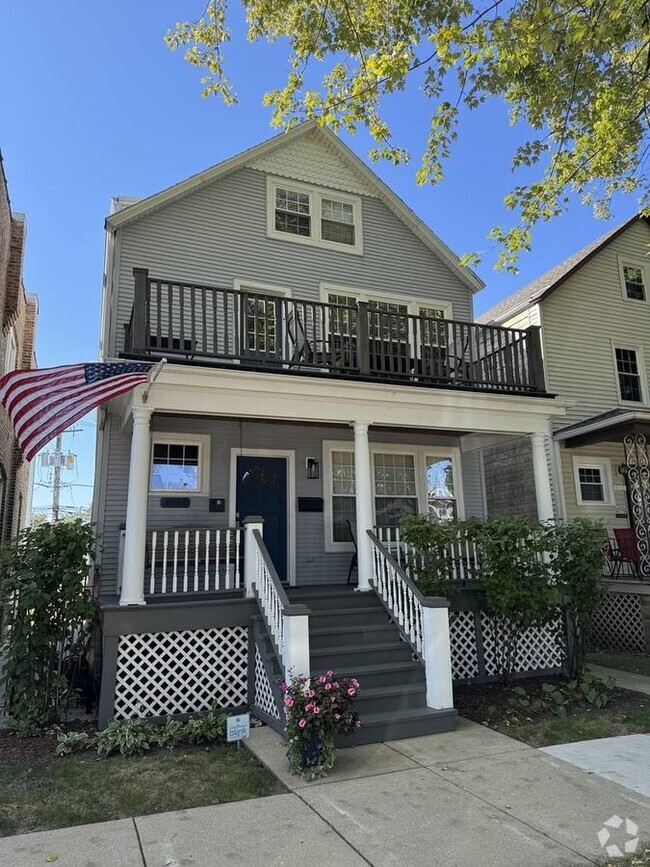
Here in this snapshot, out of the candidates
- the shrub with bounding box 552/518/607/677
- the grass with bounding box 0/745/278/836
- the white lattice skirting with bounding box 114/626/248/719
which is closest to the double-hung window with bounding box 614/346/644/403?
the shrub with bounding box 552/518/607/677

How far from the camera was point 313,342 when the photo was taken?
367 inches

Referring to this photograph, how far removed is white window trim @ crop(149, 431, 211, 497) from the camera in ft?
29.6

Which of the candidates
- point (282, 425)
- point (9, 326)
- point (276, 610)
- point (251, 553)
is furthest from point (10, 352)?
point (276, 610)

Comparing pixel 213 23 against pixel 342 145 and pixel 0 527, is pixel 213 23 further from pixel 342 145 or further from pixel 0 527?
pixel 0 527

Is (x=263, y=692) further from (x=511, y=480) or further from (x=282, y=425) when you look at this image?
(x=511, y=480)

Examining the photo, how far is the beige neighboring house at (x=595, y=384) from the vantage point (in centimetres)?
1227

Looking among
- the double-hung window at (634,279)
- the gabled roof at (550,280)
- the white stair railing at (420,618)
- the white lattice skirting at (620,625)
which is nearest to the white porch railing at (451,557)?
the white stair railing at (420,618)

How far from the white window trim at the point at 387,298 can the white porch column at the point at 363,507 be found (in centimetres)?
356

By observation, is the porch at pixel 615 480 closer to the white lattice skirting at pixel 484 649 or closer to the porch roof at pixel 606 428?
the porch roof at pixel 606 428

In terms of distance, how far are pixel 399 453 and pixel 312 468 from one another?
1.74 metres

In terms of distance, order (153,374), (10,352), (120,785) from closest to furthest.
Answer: (120,785)
(153,374)
(10,352)

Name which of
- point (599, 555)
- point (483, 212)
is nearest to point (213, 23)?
point (483, 212)

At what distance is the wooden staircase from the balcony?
10.1 ft

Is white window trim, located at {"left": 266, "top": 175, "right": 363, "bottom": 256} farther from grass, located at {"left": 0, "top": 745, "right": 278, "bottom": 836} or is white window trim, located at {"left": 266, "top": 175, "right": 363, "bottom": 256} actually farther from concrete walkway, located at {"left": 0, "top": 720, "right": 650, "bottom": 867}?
concrete walkway, located at {"left": 0, "top": 720, "right": 650, "bottom": 867}
